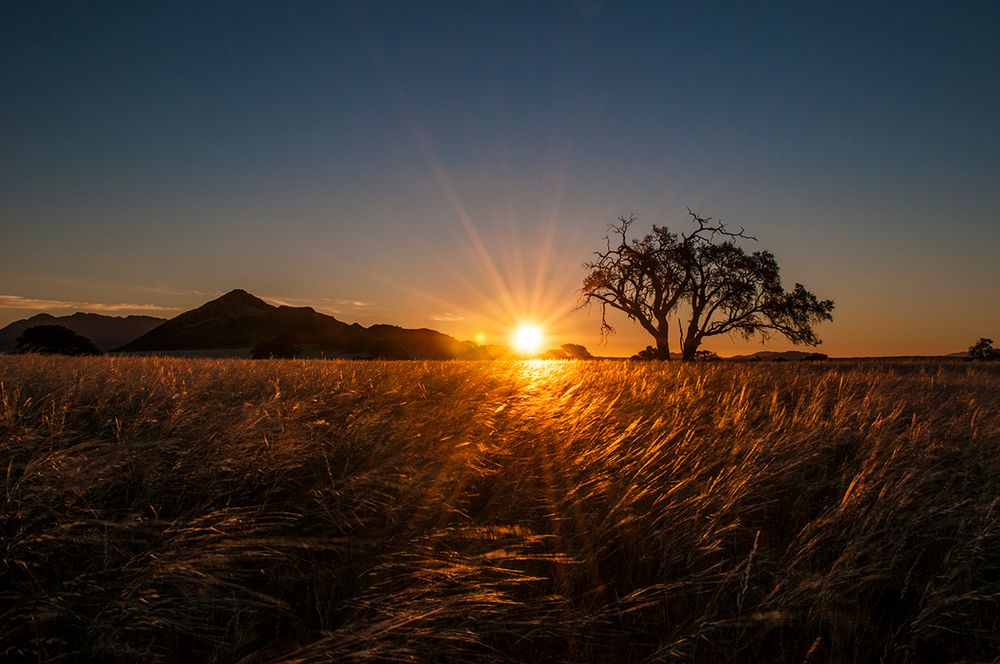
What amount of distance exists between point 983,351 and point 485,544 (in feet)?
126

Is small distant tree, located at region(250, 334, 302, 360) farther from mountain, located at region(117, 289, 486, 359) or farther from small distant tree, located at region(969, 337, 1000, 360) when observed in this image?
small distant tree, located at region(969, 337, 1000, 360)

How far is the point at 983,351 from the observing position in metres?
28.8

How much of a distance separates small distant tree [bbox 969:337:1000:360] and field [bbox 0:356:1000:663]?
3142 centimetres

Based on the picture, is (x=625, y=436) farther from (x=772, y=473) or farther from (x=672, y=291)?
(x=672, y=291)

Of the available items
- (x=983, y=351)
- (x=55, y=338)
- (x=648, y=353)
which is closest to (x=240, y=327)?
(x=55, y=338)

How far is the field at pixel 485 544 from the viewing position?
174cm

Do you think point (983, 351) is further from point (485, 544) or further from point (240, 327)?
point (240, 327)

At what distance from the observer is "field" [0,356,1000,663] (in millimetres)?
1743

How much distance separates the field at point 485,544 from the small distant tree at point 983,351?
103 feet

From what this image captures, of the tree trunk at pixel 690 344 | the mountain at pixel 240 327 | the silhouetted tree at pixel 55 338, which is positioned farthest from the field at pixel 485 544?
the mountain at pixel 240 327

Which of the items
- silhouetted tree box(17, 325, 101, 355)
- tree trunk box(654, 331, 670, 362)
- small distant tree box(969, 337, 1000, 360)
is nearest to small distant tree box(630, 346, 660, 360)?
tree trunk box(654, 331, 670, 362)

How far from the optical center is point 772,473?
122 inches

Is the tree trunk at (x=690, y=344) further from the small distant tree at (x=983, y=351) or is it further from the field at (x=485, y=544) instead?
the field at (x=485, y=544)

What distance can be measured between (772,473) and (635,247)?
27922mm
